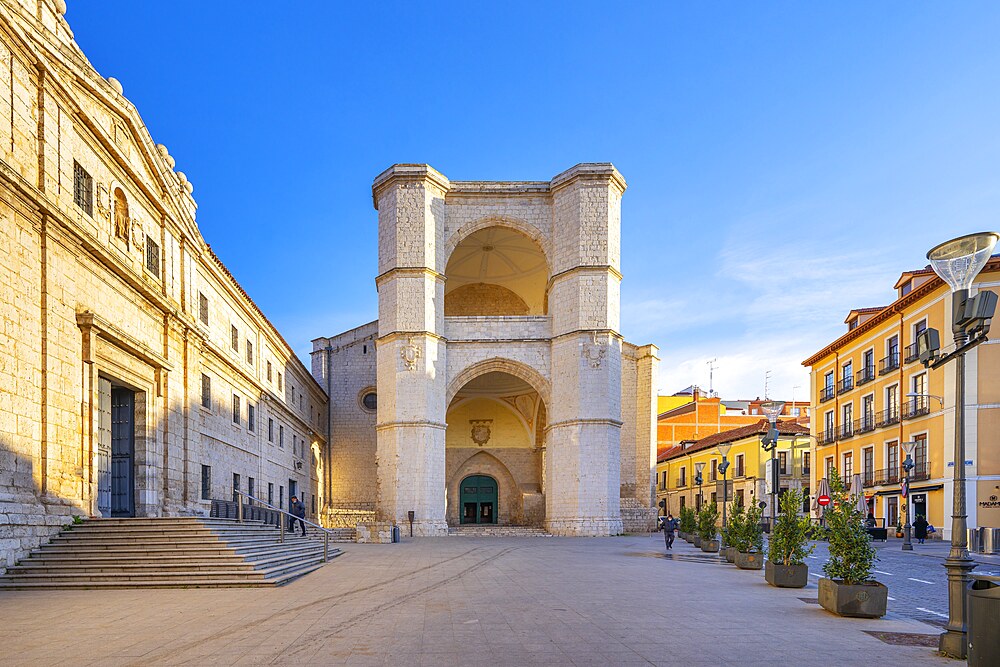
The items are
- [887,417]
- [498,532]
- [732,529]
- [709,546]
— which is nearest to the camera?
[732,529]

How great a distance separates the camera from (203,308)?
77.6 ft

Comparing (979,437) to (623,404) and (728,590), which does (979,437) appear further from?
(728,590)

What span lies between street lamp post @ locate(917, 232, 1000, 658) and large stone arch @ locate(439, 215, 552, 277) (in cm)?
2932

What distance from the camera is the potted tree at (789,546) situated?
12.3 meters

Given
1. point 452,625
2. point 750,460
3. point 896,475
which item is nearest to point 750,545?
point 452,625

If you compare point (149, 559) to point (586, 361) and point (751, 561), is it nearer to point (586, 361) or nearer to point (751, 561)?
point (751, 561)

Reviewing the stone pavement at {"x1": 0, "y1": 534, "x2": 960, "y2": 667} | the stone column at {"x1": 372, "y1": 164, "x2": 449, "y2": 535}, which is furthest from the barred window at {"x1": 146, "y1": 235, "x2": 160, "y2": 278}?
the stone column at {"x1": 372, "y1": 164, "x2": 449, "y2": 535}

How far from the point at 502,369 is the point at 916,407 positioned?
2018 cm

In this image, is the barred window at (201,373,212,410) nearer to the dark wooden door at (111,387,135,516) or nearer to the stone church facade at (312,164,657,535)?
the dark wooden door at (111,387,135,516)

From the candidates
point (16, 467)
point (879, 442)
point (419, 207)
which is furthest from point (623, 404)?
point (16, 467)

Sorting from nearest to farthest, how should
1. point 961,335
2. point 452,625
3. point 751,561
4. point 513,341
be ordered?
1. point 961,335
2. point 452,625
3. point 751,561
4. point 513,341

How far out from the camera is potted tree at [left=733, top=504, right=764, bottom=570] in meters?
16.2

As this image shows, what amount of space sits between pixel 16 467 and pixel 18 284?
3081 mm

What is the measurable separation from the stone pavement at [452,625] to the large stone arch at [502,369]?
21776mm
